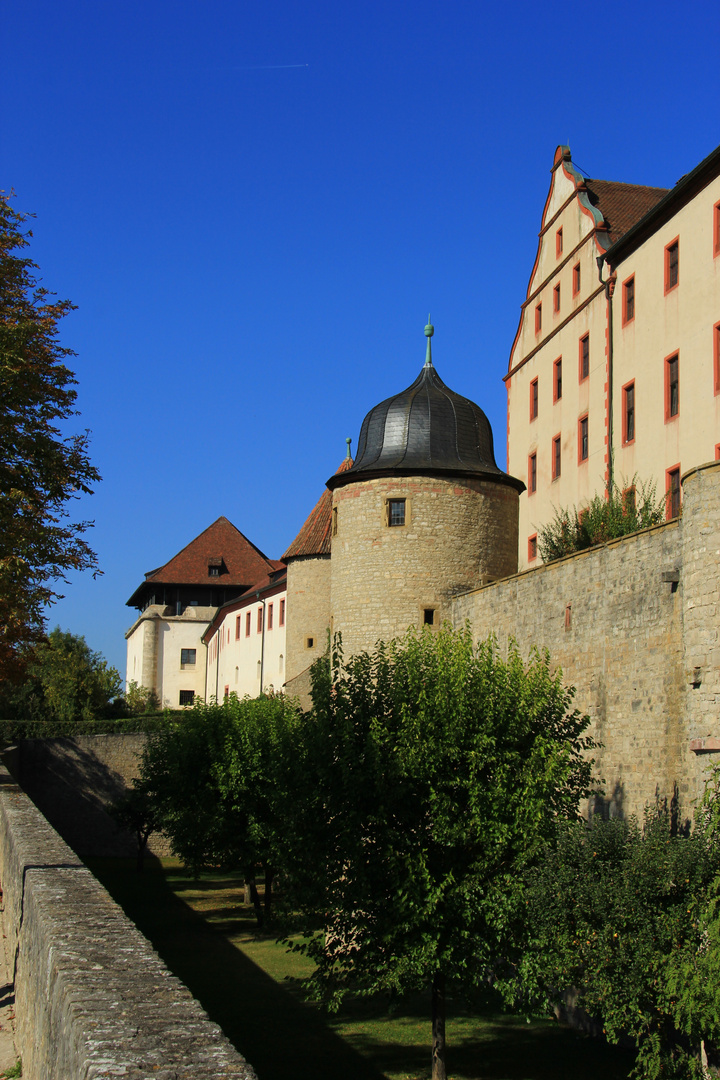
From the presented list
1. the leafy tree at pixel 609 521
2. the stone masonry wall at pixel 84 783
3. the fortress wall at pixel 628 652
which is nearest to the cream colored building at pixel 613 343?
the leafy tree at pixel 609 521

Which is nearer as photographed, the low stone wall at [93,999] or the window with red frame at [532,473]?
the low stone wall at [93,999]

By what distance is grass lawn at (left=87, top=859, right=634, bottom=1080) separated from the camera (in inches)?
574

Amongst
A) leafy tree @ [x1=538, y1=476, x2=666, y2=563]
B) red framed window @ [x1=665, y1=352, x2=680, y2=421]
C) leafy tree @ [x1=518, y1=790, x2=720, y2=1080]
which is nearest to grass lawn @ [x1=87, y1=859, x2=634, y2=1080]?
leafy tree @ [x1=518, y1=790, x2=720, y2=1080]

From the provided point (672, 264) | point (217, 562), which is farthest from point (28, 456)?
point (217, 562)

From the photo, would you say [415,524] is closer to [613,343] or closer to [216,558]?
[613,343]

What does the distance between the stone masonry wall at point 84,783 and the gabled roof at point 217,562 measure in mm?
29873

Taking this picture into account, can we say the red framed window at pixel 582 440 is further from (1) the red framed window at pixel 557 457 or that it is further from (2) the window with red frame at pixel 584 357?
(1) the red framed window at pixel 557 457

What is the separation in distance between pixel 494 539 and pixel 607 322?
911 cm

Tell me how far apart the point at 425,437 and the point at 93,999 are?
18789 mm

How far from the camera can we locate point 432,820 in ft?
45.4

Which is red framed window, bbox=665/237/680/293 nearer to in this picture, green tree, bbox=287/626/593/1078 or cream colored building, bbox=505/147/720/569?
cream colored building, bbox=505/147/720/569

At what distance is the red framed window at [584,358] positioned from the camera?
30.1m

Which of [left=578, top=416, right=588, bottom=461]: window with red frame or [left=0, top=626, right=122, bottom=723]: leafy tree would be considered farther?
[left=0, top=626, right=122, bottom=723]: leafy tree

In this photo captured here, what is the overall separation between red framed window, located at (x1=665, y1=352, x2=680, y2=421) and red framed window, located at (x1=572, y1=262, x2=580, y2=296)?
6817mm
